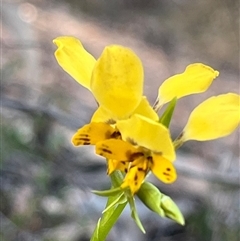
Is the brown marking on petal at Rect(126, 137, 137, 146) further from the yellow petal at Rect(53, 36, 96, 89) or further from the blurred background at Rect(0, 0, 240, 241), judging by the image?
the blurred background at Rect(0, 0, 240, 241)

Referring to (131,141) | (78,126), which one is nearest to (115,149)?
(131,141)

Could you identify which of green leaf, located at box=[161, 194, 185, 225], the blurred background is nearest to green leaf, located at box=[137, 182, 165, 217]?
green leaf, located at box=[161, 194, 185, 225]

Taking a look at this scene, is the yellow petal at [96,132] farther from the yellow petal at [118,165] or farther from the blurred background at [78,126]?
the blurred background at [78,126]

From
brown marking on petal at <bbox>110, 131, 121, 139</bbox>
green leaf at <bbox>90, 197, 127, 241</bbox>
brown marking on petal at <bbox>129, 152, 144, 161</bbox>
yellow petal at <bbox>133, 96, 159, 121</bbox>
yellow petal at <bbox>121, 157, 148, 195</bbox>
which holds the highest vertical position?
yellow petal at <bbox>133, 96, 159, 121</bbox>

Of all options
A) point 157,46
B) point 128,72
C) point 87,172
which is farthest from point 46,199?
point 157,46

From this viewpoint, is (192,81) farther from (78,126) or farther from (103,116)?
(78,126)

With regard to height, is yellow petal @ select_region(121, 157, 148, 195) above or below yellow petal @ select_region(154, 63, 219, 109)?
below
